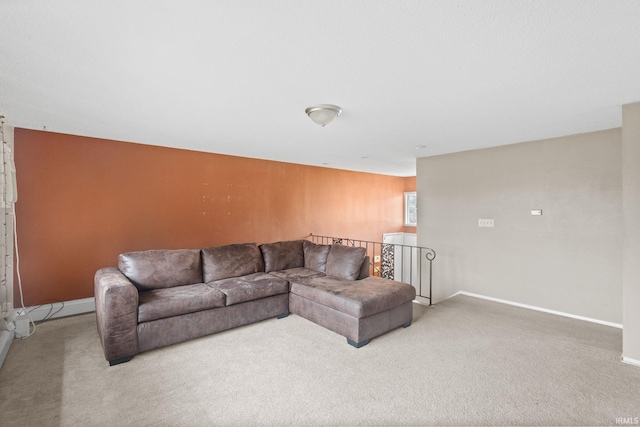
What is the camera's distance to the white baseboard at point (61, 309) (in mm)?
3760

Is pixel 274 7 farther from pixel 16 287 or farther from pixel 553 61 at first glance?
pixel 16 287

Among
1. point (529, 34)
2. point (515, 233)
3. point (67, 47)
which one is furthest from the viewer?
point (515, 233)

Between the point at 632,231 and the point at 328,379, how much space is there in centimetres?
305

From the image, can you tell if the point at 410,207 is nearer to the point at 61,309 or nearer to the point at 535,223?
the point at 535,223

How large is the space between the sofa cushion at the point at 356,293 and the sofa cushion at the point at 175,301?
1059 millimetres

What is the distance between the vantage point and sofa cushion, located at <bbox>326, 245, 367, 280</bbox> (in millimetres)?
4016

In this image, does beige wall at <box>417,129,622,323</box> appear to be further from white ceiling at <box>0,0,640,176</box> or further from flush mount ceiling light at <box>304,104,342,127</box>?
flush mount ceiling light at <box>304,104,342,127</box>

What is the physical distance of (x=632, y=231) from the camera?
2.76 meters

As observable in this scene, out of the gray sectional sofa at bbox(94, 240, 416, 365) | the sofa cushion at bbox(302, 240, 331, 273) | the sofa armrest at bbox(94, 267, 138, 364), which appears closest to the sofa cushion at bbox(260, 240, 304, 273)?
the gray sectional sofa at bbox(94, 240, 416, 365)

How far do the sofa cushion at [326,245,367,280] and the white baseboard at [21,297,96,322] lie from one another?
10.9 ft

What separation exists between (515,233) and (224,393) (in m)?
4.41

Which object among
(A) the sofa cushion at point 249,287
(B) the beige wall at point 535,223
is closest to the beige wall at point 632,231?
(B) the beige wall at point 535,223

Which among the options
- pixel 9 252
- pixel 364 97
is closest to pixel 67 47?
pixel 364 97

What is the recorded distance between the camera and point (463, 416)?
203cm
